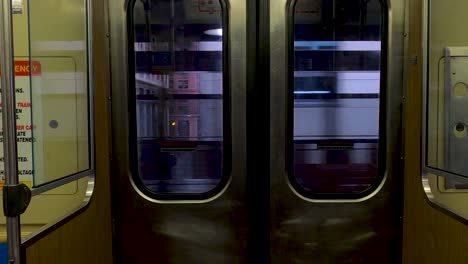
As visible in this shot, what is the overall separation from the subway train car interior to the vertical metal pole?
729mm

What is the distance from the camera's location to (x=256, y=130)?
2396 millimetres

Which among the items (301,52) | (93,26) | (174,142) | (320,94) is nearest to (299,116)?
(320,94)

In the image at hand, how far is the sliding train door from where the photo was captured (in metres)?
2.38

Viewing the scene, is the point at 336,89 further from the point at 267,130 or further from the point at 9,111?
the point at 9,111

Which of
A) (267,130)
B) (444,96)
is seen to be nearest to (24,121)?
(267,130)

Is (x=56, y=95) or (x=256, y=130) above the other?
(x=56, y=95)

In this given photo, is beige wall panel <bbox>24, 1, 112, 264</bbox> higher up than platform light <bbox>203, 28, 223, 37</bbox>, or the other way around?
platform light <bbox>203, 28, 223, 37</bbox>

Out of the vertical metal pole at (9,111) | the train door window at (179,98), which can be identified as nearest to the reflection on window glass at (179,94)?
the train door window at (179,98)

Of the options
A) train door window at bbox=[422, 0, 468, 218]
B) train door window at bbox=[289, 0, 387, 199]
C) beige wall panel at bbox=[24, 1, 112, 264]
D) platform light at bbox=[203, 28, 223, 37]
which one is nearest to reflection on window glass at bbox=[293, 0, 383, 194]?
train door window at bbox=[289, 0, 387, 199]

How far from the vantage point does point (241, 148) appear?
2395 mm

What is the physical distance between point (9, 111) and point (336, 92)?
1540mm

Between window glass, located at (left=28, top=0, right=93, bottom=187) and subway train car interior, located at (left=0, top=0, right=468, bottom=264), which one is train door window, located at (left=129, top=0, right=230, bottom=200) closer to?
subway train car interior, located at (left=0, top=0, right=468, bottom=264)

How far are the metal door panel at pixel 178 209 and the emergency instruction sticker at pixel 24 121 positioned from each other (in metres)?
0.51

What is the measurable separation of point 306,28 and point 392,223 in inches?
42.2
